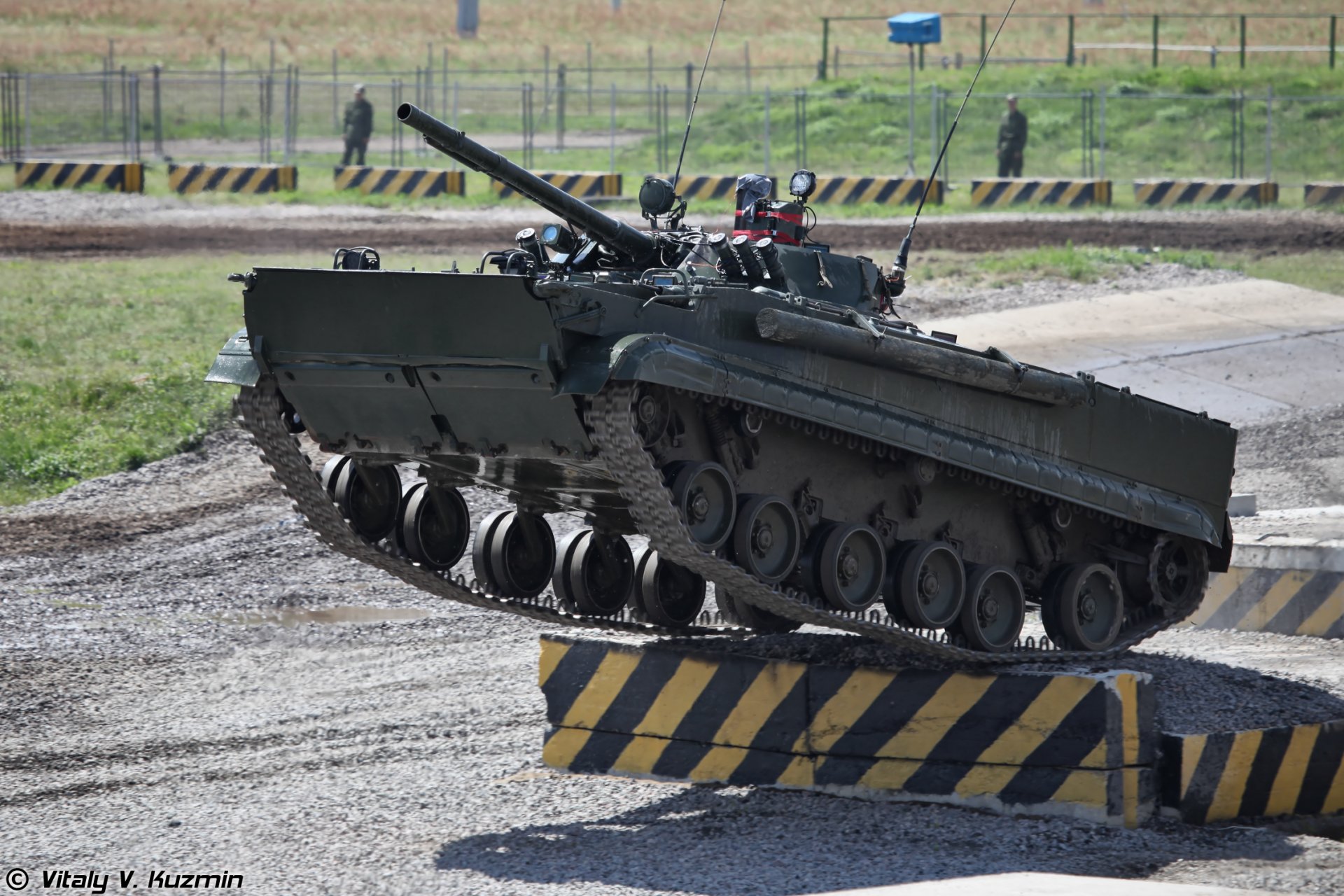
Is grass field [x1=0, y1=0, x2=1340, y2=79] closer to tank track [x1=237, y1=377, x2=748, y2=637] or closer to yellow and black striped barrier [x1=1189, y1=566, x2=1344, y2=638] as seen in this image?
yellow and black striped barrier [x1=1189, y1=566, x2=1344, y2=638]

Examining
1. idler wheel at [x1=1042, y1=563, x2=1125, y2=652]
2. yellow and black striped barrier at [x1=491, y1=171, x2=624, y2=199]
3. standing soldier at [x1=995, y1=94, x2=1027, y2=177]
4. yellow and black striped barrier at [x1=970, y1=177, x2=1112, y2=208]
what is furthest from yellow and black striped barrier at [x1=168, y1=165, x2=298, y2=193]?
idler wheel at [x1=1042, y1=563, x2=1125, y2=652]

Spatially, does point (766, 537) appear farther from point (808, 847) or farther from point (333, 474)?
point (333, 474)

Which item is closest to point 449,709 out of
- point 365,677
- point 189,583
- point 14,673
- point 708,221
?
point 365,677

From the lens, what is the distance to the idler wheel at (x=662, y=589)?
36.6 feet

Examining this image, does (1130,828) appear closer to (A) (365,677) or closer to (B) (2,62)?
(A) (365,677)

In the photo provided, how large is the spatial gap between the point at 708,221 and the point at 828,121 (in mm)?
10143

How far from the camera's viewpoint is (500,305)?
28.9 ft

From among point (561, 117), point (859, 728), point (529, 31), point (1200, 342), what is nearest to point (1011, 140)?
point (561, 117)

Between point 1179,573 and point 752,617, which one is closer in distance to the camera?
point 752,617

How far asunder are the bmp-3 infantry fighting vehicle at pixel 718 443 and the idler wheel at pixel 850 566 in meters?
0.02

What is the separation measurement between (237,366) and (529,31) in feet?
159

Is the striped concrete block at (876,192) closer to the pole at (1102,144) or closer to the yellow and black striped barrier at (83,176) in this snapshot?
the pole at (1102,144)

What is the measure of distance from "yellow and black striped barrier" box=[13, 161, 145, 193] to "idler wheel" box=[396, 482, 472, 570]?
2282 centimetres

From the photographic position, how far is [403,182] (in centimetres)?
3269
